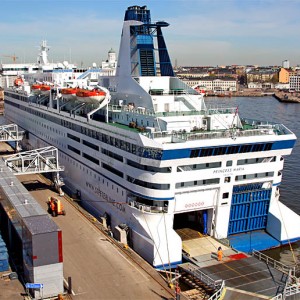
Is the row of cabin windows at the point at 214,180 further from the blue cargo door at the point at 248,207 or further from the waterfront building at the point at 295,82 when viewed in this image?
the waterfront building at the point at 295,82

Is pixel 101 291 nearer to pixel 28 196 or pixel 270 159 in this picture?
pixel 28 196

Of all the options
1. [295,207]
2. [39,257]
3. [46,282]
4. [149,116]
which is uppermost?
[149,116]

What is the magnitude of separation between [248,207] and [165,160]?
5674 mm

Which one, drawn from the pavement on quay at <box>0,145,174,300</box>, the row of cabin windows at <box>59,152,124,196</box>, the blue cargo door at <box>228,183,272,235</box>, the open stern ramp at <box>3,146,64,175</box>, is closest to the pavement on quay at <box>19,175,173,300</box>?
the pavement on quay at <box>0,145,174,300</box>

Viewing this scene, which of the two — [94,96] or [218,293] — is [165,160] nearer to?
[218,293]

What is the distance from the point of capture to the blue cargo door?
2116 cm

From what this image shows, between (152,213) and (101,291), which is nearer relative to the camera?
(101,291)

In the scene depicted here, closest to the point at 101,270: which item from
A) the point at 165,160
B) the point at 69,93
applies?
the point at 165,160

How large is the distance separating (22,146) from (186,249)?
1180 inches

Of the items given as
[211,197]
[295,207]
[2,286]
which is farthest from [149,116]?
[295,207]

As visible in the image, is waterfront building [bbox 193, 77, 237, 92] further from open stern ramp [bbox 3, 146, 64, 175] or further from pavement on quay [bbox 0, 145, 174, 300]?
pavement on quay [bbox 0, 145, 174, 300]

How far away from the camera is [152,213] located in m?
19.4

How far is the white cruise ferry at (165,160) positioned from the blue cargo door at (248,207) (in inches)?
2.1

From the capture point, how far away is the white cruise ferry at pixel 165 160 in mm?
19234
